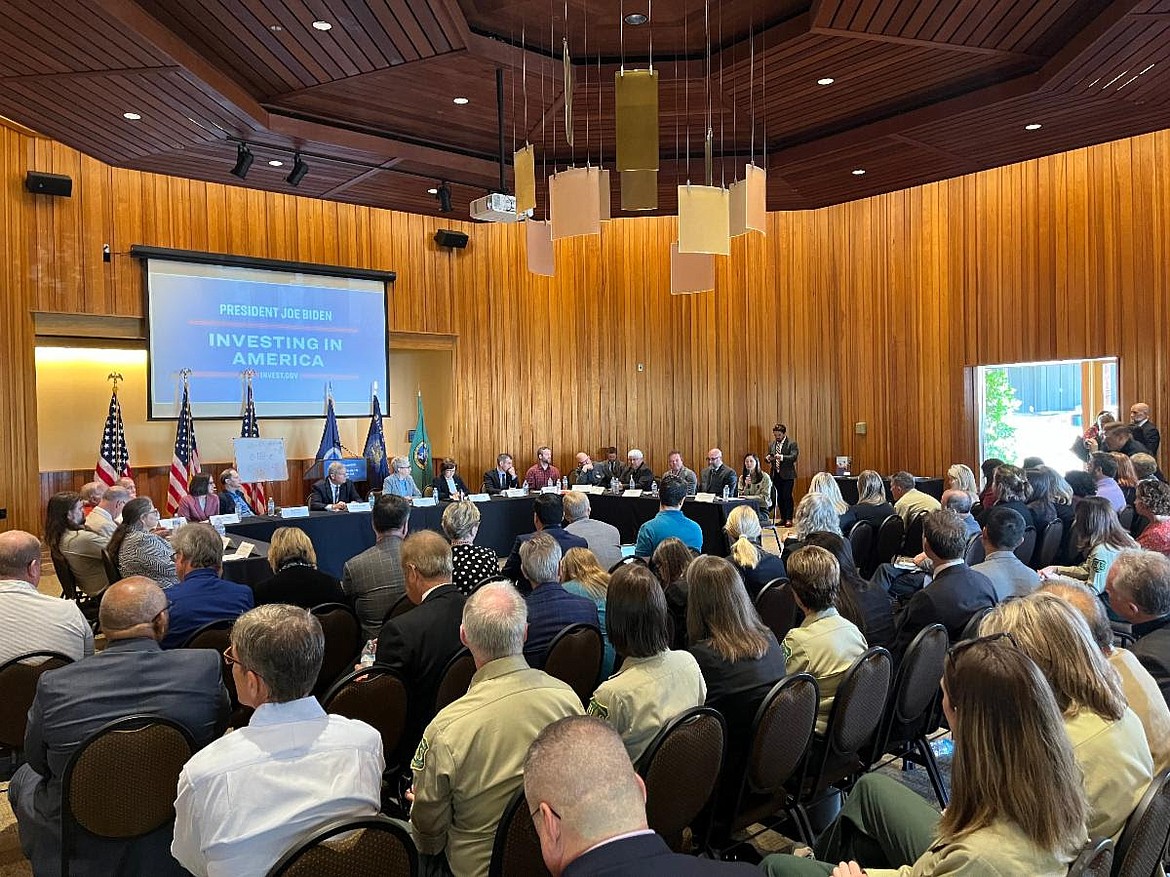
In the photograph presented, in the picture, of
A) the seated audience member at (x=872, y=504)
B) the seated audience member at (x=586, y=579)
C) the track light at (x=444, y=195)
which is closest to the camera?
the seated audience member at (x=586, y=579)

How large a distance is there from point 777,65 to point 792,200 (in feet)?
16.0

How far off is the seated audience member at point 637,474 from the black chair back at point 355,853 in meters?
8.69

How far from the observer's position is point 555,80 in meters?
7.50

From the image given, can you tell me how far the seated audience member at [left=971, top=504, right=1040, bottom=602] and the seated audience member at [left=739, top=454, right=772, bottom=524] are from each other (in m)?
4.51

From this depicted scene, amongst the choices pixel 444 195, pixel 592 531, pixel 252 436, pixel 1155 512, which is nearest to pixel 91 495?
pixel 252 436

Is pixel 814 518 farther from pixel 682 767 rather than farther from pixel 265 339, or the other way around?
pixel 265 339

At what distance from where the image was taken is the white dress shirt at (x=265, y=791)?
1781 mm

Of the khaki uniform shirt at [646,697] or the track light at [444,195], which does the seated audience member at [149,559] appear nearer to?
the khaki uniform shirt at [646,697]

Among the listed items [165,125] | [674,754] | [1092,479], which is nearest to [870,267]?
[1092,479]

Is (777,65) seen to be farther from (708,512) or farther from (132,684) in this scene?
(132,684)

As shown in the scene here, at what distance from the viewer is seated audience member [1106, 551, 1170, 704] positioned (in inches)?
109

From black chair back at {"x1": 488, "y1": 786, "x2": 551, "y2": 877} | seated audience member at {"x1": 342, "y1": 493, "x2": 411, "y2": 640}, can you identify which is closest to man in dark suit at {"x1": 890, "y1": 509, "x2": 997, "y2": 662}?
black chair back at {"x1": 488, "y1": 786, "x2": 551, "y2": 877}

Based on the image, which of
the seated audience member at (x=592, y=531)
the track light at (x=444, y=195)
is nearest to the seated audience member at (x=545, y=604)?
the seated audience member at (x=592, y=531)

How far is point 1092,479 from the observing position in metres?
6.27
